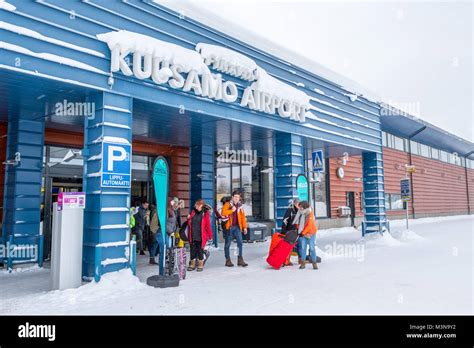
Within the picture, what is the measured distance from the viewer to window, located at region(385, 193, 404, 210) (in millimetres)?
26062

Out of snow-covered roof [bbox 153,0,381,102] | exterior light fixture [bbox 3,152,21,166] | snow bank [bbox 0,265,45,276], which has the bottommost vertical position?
snow bank [bbox 0,265,45,276]

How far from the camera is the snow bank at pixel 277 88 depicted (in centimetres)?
1007

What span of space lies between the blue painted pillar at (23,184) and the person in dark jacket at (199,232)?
12.1 ft

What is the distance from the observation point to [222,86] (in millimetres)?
9008

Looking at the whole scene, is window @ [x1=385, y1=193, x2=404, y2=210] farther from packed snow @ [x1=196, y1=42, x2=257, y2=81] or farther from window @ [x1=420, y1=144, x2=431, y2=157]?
packed snow @ [x1=196, y1=42, x2=257, y2=81]

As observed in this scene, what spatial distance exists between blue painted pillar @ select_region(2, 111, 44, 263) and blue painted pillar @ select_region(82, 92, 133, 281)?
287 cm

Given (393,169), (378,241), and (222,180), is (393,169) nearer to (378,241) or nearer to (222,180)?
(378,241)

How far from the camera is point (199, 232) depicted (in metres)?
8.38

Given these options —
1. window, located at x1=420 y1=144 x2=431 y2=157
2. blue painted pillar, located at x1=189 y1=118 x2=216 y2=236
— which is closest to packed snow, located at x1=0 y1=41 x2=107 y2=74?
blue painted pillar, located at x1=189 y1=118 x2=216 y2=236

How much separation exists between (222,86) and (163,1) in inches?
86.0

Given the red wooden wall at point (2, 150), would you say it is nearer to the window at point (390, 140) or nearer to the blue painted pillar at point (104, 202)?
the blue painted pillar at point (104, 202)

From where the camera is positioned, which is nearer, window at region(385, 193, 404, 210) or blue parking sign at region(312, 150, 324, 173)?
blue parking sign at region(312, 150, 324, 173)
